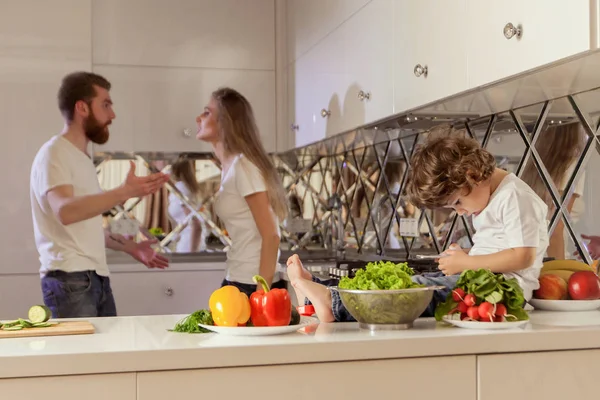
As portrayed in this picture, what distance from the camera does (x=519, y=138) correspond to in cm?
279

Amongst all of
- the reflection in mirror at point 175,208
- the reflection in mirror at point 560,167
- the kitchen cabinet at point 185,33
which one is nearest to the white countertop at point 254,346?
the reflection in mirror at point 560,167

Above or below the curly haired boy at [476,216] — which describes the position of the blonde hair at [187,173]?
above

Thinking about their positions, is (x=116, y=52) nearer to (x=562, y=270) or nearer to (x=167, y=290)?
(x=167, y=290)

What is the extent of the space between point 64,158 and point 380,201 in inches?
62.0

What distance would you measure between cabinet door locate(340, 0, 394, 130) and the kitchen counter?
1.23m

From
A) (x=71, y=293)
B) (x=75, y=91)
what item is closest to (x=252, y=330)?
(x=71, y=293)

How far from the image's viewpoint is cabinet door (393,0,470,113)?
7.72 ft

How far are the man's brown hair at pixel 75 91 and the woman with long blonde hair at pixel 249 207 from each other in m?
0.56

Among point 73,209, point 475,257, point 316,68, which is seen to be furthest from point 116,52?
point 475,257

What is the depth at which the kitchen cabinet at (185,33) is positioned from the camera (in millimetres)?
4082

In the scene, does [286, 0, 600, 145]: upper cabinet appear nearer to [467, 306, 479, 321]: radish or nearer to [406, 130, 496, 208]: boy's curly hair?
[406, 130, 496, 208]: boy's curly hair

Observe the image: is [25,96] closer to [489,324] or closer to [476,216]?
[476,216]

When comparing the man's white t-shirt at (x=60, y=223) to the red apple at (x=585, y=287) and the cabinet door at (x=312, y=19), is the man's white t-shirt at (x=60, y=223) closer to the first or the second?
the cabinet door at (x=312, y=19)

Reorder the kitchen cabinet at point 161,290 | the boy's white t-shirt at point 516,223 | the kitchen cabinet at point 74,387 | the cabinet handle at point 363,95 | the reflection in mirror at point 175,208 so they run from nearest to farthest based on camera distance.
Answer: the kitchen cabinet at point 74,387
the boy's white t-shirt at point 516,223
the cabinet handle at point 363,95
the kitchen cabinet at point 161,290
the reflection in mirror at point 175,208
